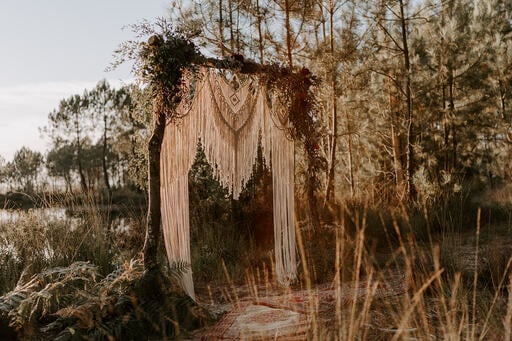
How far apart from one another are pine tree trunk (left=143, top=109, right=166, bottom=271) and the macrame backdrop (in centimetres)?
15

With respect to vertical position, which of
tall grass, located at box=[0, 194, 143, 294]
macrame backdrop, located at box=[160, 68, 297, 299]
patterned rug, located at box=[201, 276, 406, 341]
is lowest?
patterned rug, located at box=[201, 276, 406, 341]

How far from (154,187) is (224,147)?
2.87 ft

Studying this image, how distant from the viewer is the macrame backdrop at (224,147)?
429 cm

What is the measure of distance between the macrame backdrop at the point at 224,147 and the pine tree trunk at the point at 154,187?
152 mm

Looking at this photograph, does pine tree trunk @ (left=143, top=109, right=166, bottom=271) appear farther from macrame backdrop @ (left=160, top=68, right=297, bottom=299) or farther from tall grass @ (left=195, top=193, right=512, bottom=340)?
tall grass @ (left=195, top=193, right=512, bottom=340)

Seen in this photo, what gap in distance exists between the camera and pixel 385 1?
8414 millimetres

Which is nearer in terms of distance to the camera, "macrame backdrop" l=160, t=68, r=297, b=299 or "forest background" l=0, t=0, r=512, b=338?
"macrame backdrop" l=160, t=68, r=297, b=299

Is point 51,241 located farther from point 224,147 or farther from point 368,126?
point 368,126

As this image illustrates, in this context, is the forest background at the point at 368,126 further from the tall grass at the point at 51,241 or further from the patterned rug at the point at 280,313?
the patterned rug at the point at 280,313

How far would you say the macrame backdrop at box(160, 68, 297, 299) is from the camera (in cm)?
429

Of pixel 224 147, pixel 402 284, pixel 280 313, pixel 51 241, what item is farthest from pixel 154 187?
pixel 402 284

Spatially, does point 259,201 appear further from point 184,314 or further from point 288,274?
point 184,314

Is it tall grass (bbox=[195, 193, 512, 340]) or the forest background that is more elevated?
the forest background

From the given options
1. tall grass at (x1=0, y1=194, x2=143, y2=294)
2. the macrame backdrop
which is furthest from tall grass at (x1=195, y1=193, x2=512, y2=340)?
tall grass at (x1=0, y1=194, x2=143, y2=294)
